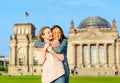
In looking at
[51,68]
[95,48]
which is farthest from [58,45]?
[95,48]

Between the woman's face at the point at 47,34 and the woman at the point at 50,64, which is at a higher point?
the woman's face at the point at 47,34

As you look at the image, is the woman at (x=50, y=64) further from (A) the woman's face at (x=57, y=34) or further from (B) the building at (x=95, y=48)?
(B) the building at (x=95, y=48)

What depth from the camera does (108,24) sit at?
4771 inches

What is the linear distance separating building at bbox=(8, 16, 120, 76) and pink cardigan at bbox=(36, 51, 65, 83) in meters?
93.5

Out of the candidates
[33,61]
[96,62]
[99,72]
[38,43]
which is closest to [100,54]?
[96,62]

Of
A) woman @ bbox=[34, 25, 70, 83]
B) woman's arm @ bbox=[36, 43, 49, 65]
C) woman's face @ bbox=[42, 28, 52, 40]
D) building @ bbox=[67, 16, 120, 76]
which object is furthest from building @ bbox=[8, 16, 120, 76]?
woman's arm @ bbox=[36, 43, 49, 65]

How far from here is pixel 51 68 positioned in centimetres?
880

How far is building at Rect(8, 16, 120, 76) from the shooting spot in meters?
109

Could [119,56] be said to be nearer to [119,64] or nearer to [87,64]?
[119,64]

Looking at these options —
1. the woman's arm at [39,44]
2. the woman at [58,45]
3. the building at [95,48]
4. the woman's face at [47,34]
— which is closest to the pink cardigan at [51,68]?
the woman at [58,45]

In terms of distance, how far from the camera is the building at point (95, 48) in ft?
360

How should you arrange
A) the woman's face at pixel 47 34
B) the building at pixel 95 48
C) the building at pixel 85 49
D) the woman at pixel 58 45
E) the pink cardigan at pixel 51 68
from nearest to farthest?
the pink cardigan at pixel 51 68 < the woman at pixel 58 45 < the woman's face at pixel 47 34 < the building at pixel 85 49 < the building at pixel 95 48

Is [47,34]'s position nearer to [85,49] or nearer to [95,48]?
[95,48]

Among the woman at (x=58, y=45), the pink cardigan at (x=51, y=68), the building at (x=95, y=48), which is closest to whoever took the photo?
the pink cardigan at (x=51, y=68)
